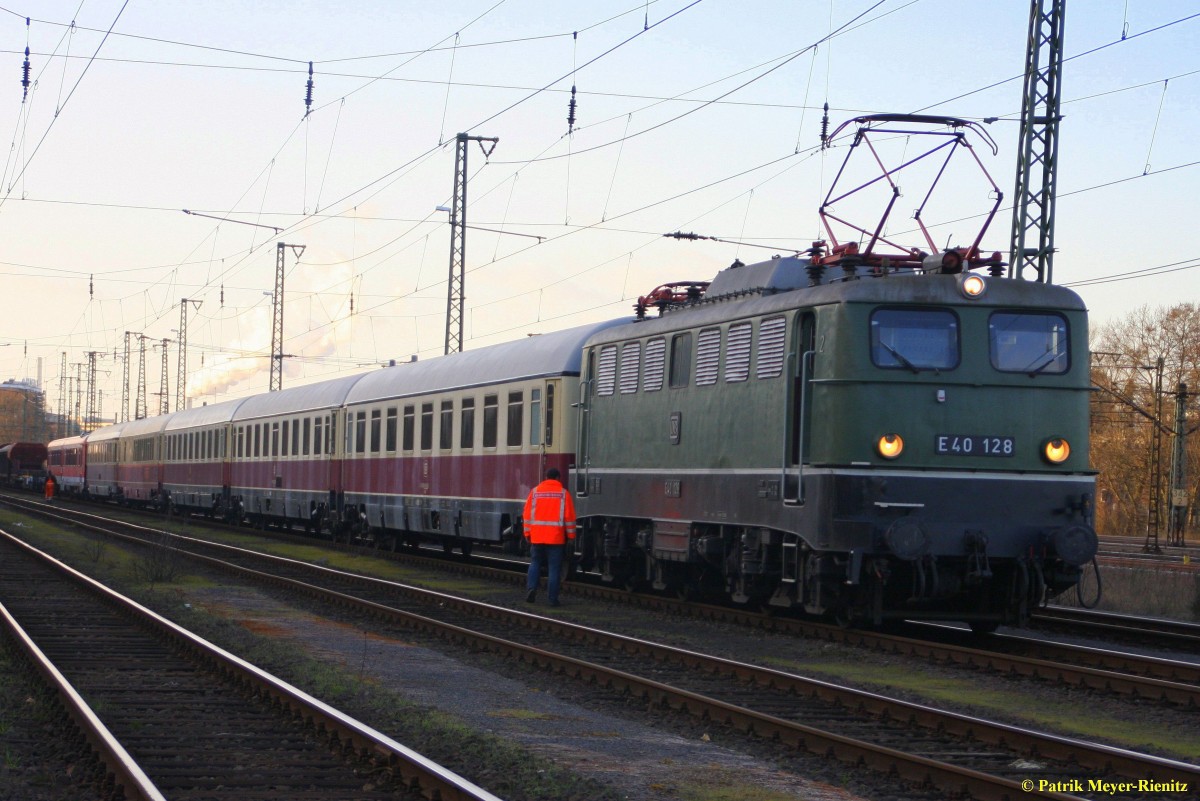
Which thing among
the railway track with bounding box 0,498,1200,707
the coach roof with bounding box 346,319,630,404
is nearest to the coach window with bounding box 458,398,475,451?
the coach roof with bounding box 346,319,630,404

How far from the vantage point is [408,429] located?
1166 inches

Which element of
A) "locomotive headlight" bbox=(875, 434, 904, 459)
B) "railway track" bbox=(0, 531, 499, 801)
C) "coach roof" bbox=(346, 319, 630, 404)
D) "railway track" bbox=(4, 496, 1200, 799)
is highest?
"coach roof" bbox=(346, 319, 630, 404)

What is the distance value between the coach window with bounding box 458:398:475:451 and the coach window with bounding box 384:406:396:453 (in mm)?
4197

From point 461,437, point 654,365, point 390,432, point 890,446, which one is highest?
point 654,365

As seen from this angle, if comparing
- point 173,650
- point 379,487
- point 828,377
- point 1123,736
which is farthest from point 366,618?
point 379,487

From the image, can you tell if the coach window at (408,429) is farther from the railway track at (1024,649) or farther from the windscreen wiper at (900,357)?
the windscreen wiper at (900,357)

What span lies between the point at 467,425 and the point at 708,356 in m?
9.76

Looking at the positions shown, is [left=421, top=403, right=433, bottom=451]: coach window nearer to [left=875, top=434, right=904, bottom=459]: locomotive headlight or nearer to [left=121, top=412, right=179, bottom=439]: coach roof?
[left=875, top=434, right=904, bottom=459]: locomotive headlight

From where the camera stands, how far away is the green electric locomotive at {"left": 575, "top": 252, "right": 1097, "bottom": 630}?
47.0ft

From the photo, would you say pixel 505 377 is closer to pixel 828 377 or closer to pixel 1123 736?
pixel 828 377

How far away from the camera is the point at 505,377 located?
80.7ft

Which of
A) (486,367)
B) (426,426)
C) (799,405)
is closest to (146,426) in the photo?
(426,426)

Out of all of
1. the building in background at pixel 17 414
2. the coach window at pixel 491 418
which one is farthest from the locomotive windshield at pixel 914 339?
the building in background at pixel 17 414

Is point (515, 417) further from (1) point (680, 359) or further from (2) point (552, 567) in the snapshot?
(1) point (680, 359)
